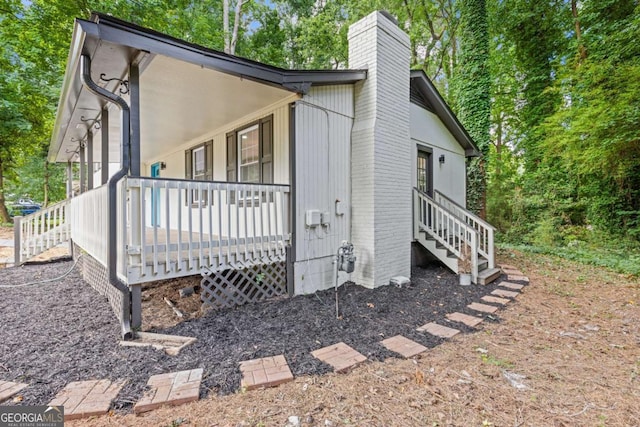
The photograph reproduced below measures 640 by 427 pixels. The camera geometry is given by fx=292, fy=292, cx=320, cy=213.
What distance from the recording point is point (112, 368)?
2.60 meters

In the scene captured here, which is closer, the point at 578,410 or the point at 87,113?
the point at 578,410

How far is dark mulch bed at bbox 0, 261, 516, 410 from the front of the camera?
2.53m

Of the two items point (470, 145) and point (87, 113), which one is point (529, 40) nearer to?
point (470, 145)

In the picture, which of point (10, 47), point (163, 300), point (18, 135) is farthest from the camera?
point (18, 135)

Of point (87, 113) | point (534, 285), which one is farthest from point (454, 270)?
point (87, 113)

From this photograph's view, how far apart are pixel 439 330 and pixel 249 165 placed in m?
4.53

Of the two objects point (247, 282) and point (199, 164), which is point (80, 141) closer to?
point (199, 164)

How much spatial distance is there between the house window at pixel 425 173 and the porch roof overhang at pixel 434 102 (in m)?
1.27

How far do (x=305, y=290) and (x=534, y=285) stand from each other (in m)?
4.58

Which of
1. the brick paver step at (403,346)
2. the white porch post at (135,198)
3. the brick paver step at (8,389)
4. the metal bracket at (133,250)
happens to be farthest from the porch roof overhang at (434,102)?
the brick paver step at (8,389)

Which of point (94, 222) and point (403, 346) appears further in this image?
point (94, 222)

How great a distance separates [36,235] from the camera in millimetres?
7340

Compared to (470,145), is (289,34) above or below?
above

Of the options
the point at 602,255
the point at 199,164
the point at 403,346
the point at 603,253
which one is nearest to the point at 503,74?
the point at 603,253
